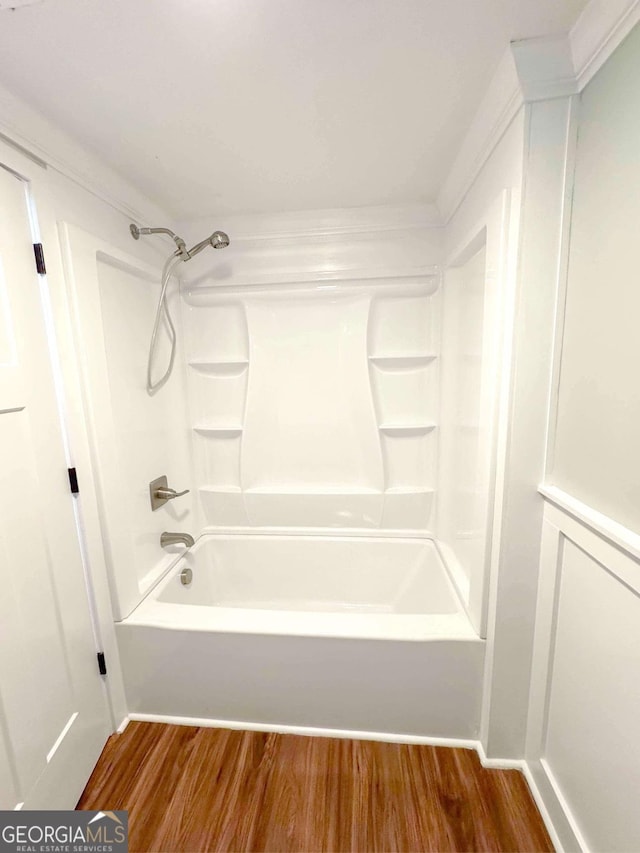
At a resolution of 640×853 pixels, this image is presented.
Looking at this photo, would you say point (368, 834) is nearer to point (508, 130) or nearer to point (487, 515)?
point (487, 515)

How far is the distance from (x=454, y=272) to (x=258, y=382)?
1.19m

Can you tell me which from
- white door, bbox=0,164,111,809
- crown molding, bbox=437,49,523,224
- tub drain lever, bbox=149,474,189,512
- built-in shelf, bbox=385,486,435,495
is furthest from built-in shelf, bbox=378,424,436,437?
white door, bbox=0,164,111,809

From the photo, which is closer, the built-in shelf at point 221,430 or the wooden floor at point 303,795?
the wooden floor at point 303,795

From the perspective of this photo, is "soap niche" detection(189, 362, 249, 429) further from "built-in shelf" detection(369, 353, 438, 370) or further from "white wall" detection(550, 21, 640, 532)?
"white wall" detection(550, 21, 640, 532)

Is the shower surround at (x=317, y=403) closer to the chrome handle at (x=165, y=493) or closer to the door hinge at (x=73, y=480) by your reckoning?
the chrome handle at (x=165, y=493)

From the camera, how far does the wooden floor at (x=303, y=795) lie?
1059 millimetres

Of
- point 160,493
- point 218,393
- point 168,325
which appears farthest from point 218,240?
point 160,493

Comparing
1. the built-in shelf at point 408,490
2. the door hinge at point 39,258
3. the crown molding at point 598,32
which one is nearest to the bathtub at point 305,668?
the built-in shelf at point 408,490

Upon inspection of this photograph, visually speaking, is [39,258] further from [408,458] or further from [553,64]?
[408,458]

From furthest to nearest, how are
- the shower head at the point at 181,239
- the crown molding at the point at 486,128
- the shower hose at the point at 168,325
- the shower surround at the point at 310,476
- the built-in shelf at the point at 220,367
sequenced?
1. the built-in shelf at the point at 220,367
2. the shower hose at the point at 168,325
3. the shower head at the point at 181,239
4. the shower surround at the point at 310,476
5. the crown molding at the point at 486,128

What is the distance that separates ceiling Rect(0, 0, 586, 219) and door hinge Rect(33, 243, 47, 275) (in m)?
0.39

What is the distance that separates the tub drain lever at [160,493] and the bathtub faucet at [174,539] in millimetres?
163

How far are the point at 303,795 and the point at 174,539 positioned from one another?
1141 millimetres

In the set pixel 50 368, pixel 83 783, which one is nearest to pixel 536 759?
pixel 83 783
